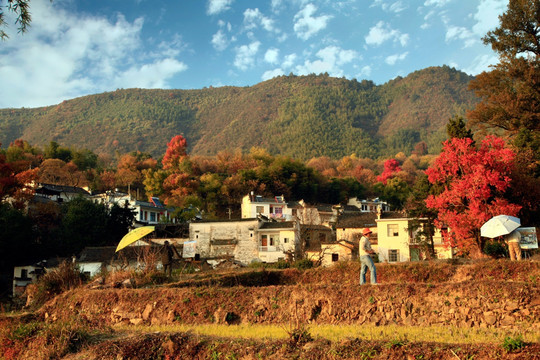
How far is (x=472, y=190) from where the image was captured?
22797mm

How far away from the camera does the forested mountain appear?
136 metres

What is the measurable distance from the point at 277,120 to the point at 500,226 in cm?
13771

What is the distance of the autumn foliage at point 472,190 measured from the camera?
2248 centimetres

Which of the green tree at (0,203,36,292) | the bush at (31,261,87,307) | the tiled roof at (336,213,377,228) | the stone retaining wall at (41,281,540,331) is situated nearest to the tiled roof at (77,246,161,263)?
the green tree at (0,203,36,292)

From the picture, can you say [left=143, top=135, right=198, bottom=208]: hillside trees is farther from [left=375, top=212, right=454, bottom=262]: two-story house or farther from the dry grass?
the dry grass

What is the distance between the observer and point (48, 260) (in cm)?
3647

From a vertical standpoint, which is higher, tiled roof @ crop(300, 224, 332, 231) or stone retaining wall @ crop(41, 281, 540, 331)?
tiled roof @ crop(300, 224, 332, 231)

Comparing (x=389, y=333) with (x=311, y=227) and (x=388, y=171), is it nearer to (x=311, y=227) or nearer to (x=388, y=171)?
(x=311, y=227)

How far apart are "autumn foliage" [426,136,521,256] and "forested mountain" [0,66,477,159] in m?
93.6

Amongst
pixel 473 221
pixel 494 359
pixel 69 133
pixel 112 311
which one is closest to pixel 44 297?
pixel 112 311

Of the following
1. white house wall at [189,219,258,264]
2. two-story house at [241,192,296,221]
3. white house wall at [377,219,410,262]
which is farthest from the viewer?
two-story house at [241,192,296,221]

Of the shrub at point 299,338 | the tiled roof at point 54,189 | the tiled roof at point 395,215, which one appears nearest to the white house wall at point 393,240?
the tiled roof at point 395,215

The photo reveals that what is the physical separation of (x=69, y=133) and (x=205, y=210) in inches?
4494

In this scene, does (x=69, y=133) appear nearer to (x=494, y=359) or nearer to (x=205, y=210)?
(x=205, y=210)
